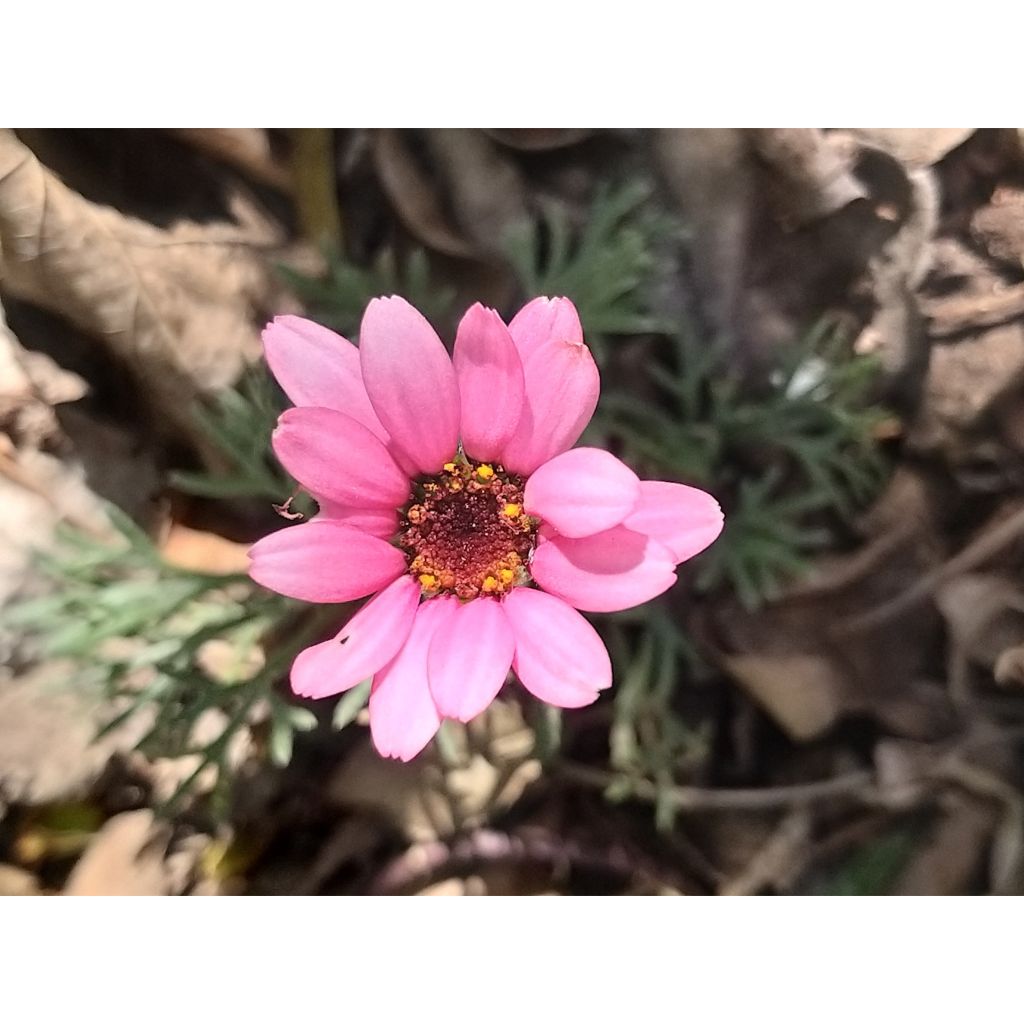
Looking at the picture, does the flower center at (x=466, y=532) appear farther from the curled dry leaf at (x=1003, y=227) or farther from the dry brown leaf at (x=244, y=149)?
the curled dry leaf at (x=1003, y=227)

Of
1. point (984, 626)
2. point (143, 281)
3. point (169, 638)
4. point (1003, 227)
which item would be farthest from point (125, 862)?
point (1003, 227)

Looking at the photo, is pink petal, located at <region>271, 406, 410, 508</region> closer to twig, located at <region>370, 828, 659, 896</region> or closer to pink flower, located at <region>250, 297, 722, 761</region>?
pink flower, located at <region>250, 297, 722, 761</region>

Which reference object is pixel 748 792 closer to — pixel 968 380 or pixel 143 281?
pixel 968 380

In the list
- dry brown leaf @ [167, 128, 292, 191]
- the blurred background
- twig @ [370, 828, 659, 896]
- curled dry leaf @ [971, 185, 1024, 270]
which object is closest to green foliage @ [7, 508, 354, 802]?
the blurred background

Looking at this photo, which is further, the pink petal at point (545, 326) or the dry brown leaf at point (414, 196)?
the dry brown leaf at point (414, 196)

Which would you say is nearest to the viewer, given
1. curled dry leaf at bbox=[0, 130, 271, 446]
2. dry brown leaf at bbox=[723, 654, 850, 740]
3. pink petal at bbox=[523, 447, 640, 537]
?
pink petal at bbox=[523, 447, 640, 537]

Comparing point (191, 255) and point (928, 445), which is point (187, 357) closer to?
point (191, 255)

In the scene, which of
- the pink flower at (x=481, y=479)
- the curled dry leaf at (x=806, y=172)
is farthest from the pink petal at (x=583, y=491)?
the curled dry leaf at (x=806, y=172)
